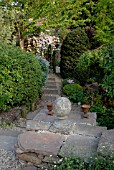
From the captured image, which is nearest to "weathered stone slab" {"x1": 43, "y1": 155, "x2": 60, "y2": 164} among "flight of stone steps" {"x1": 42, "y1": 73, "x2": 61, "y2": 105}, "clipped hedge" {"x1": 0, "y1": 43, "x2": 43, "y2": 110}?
"clipped hedge" {"x1": 0, "y1": 43, "x2": 43, "y2": 110}

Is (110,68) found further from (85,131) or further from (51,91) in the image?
(51,91)

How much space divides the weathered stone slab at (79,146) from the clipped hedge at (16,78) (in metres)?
2.26

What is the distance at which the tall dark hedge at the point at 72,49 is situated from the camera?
Answer: 26.2ft

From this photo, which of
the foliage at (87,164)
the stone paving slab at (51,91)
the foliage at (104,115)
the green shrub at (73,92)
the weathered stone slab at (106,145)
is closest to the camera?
the foliage at (87,164)

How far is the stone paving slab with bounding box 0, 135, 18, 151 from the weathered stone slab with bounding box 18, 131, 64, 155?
28 centimetres

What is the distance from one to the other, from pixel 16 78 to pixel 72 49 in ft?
12.3

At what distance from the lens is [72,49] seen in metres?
8.04

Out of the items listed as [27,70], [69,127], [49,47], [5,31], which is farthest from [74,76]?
[69,127]

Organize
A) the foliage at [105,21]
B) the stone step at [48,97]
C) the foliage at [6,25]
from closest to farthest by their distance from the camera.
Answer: the stone step at [48,97] < the foliage at [6,25] < the foliage at [105,21]

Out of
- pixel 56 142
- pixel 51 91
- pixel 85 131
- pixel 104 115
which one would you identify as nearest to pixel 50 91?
pixel 51 91

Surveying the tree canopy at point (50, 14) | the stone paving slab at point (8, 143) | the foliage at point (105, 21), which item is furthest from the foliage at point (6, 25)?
the stone paving slab at point (8, 143)

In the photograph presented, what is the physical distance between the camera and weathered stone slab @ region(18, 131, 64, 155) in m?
2.36

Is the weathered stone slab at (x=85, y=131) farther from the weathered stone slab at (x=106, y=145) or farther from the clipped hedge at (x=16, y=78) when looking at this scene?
the clipped hedge at (x=16, y=78)

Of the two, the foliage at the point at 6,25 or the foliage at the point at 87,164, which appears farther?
the foliage at the point at 6,25
